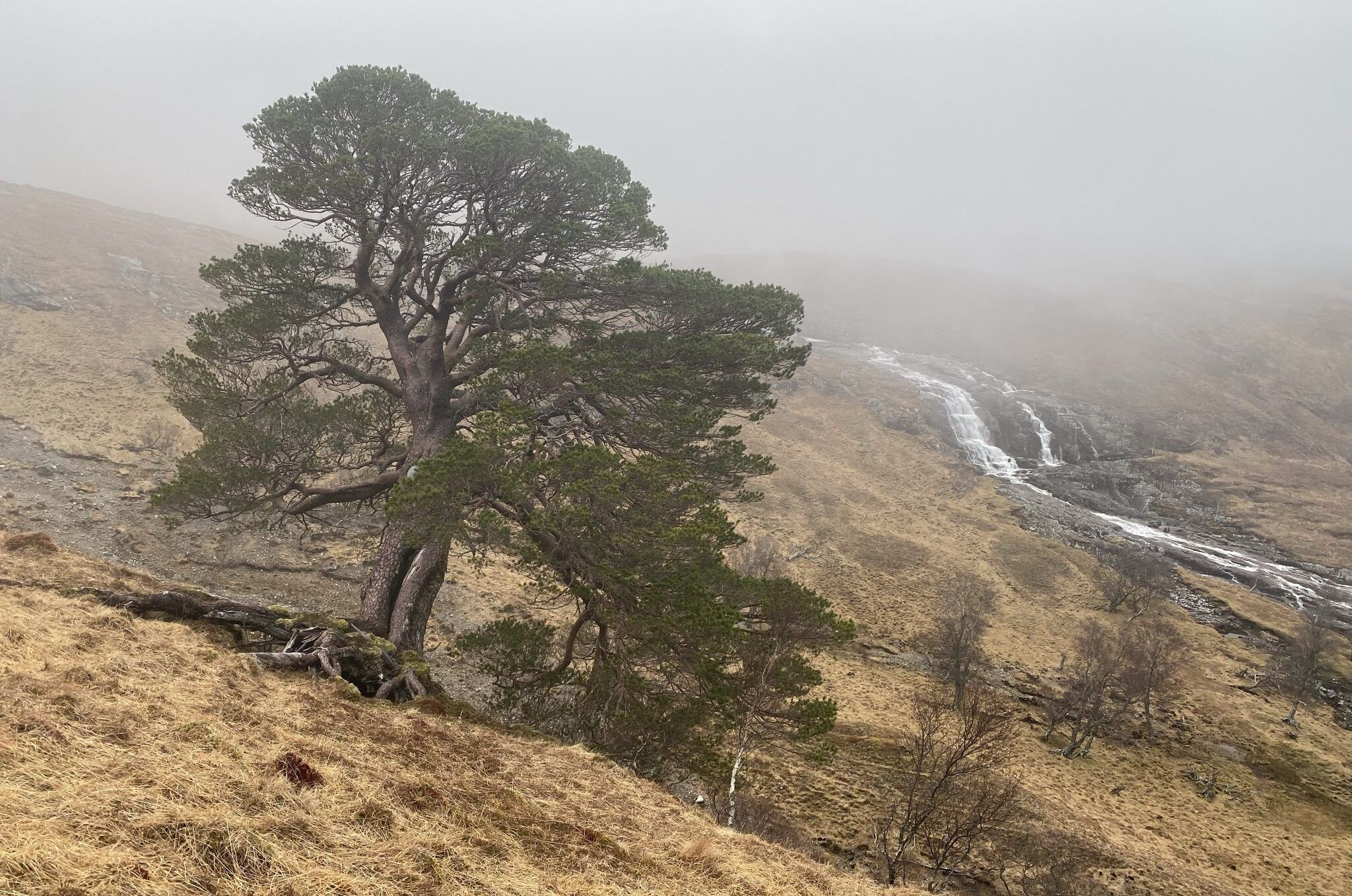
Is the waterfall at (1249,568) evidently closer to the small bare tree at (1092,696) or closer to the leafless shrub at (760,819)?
the small bare tree at (1092,696)

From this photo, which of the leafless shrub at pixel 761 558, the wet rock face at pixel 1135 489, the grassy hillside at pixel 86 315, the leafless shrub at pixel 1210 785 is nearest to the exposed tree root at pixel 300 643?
the leafless shrub at pixel 761 558

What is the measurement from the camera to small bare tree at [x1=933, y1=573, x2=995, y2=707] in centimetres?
2167

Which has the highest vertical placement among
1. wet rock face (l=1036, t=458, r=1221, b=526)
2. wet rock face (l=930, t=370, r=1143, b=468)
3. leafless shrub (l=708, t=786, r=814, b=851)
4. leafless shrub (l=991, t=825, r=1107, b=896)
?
wet rock face (l=930, t=370, r=1143, b=468)

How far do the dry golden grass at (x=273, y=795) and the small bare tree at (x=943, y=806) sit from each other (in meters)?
3.77

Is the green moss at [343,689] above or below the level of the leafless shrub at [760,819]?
above

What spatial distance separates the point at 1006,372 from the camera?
7575 cm

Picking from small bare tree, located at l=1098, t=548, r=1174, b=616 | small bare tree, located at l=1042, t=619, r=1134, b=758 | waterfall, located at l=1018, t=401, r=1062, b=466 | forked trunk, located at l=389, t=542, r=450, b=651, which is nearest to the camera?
forked trunk, located at l=389, t=542, r=450, b=651

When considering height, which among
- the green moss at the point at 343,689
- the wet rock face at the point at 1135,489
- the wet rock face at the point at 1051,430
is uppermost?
the wet rock face at the point at 1051,430

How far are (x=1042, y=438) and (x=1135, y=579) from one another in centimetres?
2590

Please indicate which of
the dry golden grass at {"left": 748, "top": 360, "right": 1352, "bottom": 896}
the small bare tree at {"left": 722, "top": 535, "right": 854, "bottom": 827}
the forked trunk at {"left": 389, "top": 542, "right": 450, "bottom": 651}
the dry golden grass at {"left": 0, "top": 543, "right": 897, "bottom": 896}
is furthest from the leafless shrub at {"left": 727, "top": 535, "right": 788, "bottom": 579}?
the dry golden grass at {"left": 0, "top": 543, "right": 897, "bottom": 896}

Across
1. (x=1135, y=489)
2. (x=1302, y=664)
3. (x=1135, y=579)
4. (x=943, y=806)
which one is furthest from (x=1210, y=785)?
(x=1135, y=489)

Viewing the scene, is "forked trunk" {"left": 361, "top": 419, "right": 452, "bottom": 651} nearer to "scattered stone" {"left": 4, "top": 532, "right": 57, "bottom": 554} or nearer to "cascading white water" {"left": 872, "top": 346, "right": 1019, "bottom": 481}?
"scattered stone" {"left": 4, "top": 532, "right": 57, "bottom": 554}

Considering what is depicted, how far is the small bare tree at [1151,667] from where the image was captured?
840 inches

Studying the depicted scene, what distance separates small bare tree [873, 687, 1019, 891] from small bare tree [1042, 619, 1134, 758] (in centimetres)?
489
